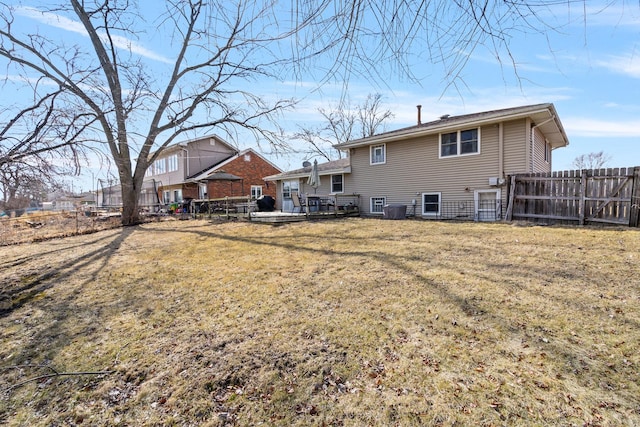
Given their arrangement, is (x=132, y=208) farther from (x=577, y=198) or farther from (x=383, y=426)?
(x=577, y=198)

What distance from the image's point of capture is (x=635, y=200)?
7.61 meters

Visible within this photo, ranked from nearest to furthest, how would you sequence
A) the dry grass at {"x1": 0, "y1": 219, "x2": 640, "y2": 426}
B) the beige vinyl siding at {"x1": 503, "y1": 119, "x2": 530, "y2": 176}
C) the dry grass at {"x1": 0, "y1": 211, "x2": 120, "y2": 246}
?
1. the dry grass at {"x1": 0, "y1": 219, "x2": 640, "y2": 426}
2. the beige vinyl siding at {"x1": 503, "y1": 119, "x2": 530, "y2": 176}
3. the dry grass at {"x1": 0, "y1": 211, "x2": 120, "y2": 246}

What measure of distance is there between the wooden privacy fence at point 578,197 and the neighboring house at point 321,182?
7.35 metres

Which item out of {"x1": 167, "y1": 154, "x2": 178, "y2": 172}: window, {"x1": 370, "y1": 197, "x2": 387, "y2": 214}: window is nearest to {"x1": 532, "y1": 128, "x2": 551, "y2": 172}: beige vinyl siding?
{"x1": 370, "y1": 197, "x2": 387, "y2": 214}: window

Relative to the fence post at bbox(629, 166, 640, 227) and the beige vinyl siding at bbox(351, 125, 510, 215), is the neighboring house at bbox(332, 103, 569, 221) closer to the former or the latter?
the beige vinyl siding at bbox(351, 125, 510, 215)

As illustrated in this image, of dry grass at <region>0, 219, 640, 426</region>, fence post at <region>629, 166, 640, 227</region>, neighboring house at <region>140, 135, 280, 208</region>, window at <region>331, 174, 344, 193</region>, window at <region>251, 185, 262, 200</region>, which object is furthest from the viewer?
window at <region>251, 185, 262, 200</region>

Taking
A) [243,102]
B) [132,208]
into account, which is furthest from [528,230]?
[132,208]

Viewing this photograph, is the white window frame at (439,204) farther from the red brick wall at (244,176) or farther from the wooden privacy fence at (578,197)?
the red brick wall at (244,176)

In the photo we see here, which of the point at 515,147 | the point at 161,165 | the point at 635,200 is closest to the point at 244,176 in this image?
the point at 161,165

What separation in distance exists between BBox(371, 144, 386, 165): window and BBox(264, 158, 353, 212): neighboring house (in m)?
1.46

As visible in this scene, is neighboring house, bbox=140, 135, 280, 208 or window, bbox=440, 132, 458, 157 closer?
window, bbox=440, 132, 458, 157

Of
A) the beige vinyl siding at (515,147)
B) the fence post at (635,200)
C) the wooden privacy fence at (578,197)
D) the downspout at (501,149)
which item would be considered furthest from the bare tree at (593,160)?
the fence post at (635,200)

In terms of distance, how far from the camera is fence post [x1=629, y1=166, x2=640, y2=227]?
7.59 metres

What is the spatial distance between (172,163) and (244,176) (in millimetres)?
6895
